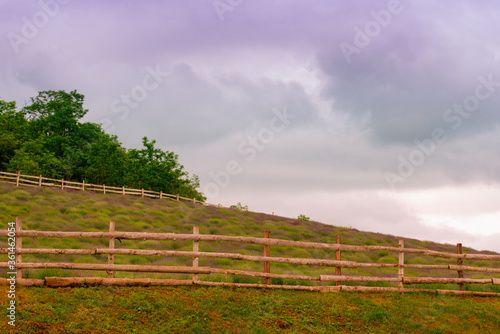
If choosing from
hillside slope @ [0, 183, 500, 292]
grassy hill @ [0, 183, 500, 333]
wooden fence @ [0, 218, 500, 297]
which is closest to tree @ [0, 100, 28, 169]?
hillside slope @ [0, 183, 500, 292]

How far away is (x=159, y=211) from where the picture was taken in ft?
115

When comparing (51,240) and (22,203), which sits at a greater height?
(22,203)

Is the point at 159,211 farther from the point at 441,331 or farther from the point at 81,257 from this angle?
the point at 441,331

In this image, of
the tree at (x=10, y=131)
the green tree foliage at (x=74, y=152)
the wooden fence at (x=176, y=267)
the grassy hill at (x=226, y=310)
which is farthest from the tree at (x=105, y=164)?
the wooden fence at (x=176, y=267)

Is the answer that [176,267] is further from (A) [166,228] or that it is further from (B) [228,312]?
(A) [166,228]

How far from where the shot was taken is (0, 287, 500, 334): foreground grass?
10305mm

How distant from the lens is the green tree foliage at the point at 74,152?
57.9 metres

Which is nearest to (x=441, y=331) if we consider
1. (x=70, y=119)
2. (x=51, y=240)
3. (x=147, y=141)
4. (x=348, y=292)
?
(x=348, y=292)

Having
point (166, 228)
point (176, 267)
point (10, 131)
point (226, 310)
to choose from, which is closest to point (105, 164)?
point (10, 131)

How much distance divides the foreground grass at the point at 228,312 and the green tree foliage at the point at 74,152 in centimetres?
4701

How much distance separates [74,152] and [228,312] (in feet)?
177

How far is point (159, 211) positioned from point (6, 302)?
81.2ft

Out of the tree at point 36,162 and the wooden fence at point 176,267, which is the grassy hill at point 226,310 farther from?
the tree at point 36,162

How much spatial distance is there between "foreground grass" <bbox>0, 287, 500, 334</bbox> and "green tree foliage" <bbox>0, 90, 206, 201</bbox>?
1851 inches
